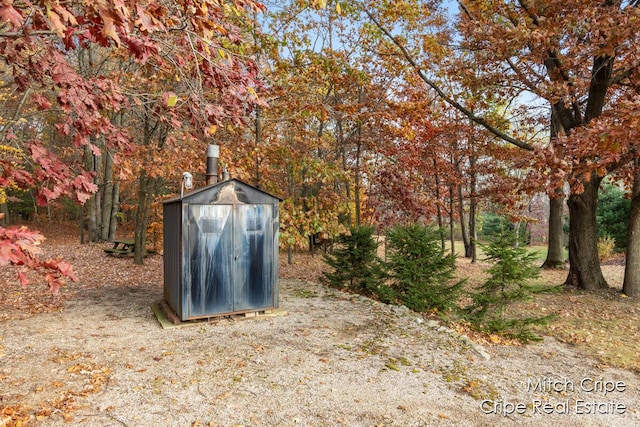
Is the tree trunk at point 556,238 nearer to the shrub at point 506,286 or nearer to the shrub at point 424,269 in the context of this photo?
the shrub at point 424,269

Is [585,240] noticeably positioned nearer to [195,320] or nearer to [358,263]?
[358,263]

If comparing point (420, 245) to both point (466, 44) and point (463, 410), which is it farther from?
point (466, 44)

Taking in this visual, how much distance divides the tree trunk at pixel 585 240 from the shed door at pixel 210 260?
319 inches

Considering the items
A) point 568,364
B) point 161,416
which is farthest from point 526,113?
point 161,416

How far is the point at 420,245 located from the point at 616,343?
320cm

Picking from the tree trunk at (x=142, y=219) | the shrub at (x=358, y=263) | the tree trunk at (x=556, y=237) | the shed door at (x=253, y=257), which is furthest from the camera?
the tree trunk at (x=556, y=237)

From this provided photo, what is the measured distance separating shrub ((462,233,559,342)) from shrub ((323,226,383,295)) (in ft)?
7.77

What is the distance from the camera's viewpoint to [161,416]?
326cm

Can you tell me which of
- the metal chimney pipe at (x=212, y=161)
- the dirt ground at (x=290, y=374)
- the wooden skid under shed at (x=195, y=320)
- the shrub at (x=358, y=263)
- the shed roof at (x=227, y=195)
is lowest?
the dirt ground at (x=290, y=374)

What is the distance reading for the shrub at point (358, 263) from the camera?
7.98 meters

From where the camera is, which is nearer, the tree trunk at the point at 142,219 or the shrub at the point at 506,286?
the shrub at the point at 506,286

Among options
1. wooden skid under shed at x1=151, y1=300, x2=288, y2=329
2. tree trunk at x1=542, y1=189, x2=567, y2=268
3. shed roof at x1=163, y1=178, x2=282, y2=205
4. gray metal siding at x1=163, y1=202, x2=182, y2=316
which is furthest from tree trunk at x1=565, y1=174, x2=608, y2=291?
gray metal siding at x1=163, y1=202, x2=182, y2=316

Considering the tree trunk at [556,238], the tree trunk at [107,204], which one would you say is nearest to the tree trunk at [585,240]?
the tree trunk at [556,238]

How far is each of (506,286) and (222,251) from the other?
4.15 m
